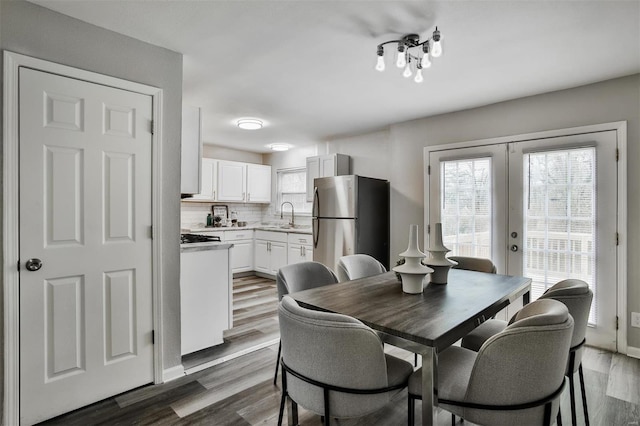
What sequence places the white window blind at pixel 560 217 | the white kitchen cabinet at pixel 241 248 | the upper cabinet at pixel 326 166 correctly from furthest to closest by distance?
the white kitchen cabinet at pixel 241 248 → the upper cabinet at pixel 326 166 → the white window blind at pixel 560 217

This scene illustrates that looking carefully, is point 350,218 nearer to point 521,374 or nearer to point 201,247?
point 201,247

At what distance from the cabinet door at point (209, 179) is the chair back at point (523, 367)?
5.05 meters

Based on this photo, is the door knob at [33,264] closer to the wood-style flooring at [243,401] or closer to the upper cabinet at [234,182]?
the wood-style flooring at [243,401]

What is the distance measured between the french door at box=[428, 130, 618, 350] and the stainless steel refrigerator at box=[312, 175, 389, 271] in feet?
2.78

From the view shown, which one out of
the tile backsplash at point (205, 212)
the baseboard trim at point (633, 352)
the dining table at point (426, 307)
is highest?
the tile backsplash at point (205, 212)

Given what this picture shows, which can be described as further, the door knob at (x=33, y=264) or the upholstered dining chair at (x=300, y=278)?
the upholstered dining chair at (x=300, y=278)

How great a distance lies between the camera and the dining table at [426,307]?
4.10 ft

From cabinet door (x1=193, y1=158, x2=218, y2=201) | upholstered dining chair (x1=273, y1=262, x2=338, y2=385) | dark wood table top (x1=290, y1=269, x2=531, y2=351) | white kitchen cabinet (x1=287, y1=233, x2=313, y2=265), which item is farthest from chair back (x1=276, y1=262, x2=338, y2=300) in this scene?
cabinet door (x1=193, y1=158, x2=218, y2=201)

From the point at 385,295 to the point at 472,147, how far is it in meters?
2.52

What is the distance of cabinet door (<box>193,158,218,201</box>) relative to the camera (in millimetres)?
5539

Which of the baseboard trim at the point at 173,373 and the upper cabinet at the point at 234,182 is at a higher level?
the upper cabinet at the point at 234,182

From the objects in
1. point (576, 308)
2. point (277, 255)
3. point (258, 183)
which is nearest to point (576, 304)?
point (576, 308)

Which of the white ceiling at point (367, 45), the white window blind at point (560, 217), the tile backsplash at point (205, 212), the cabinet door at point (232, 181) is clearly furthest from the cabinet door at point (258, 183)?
the white window blind at point (560, 217)

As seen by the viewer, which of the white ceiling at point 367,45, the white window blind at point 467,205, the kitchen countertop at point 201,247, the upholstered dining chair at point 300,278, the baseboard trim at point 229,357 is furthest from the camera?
the white window blind at point 467,205
